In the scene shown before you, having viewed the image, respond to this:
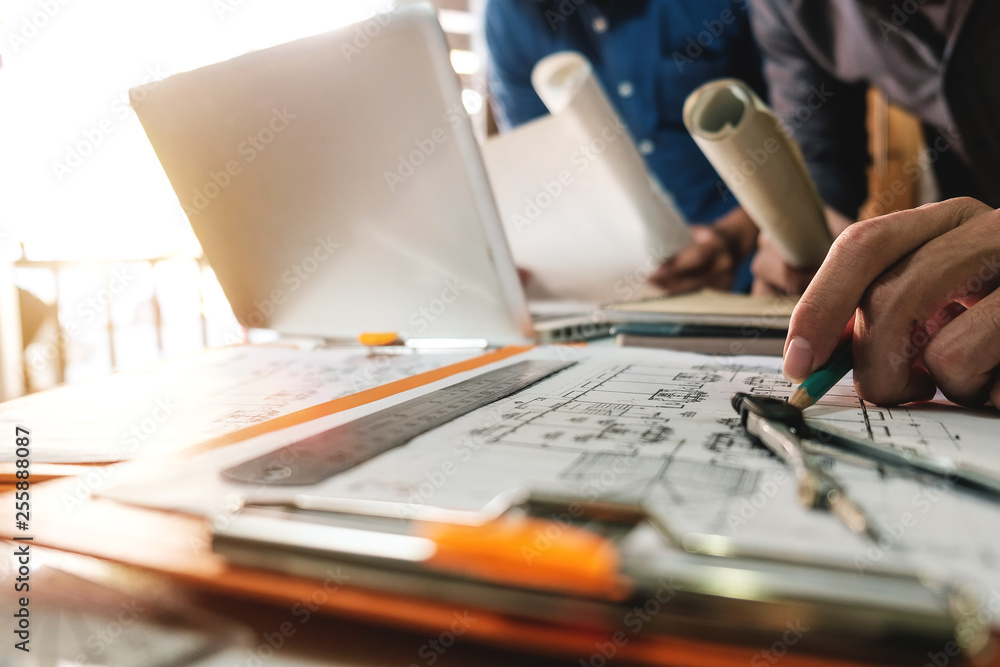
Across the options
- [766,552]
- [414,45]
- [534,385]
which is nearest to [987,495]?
[766,552]

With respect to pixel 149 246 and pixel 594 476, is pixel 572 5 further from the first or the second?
pixel 149 246

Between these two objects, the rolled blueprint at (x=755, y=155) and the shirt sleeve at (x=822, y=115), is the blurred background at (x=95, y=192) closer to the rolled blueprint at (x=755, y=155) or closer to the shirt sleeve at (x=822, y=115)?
the shirt sleeve at (x=822, y=115)

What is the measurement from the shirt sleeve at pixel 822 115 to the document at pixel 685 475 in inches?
35.8

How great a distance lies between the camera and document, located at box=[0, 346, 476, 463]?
13.8 inches

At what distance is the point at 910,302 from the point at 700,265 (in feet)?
2.03

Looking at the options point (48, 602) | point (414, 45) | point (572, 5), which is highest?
point (572, 5)

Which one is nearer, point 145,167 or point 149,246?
point 145,167

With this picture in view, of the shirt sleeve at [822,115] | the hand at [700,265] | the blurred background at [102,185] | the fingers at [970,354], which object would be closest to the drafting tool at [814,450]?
the fingers at [970,354]

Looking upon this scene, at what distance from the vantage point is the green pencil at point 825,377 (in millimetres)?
330

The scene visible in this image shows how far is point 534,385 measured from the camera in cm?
44

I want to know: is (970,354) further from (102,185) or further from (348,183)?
(102,185)

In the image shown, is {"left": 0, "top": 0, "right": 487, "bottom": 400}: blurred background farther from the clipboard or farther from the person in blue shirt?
the clipboard

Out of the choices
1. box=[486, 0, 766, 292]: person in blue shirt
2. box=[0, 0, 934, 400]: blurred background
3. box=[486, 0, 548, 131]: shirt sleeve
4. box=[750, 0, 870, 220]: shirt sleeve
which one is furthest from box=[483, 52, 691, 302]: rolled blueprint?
box=[0, 0, 934, 400]: blurred background

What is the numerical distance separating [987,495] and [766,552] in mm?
114
